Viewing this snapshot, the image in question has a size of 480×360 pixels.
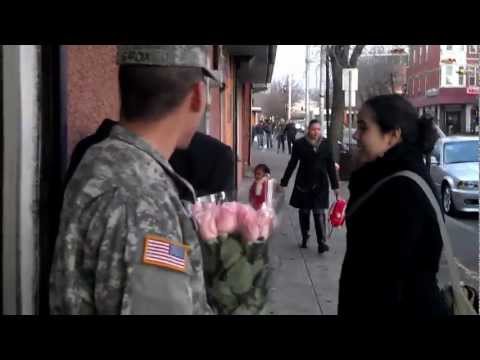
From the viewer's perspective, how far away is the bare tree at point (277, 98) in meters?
93.4

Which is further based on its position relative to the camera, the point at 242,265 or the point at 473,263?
the point at 473,263

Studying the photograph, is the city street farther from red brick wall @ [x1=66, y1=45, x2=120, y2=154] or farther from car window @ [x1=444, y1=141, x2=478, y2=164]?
car window @ [x1=444, y1=141, x2=478, y2=164]

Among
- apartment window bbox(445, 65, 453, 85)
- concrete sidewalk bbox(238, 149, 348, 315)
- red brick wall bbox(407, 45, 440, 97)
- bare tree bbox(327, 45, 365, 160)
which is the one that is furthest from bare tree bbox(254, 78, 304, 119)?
concrete sidewalk bbox(238, 149, 348, 315)

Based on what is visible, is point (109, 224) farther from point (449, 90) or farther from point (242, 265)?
point (449, 90)

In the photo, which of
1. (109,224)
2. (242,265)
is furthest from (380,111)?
(109,224)

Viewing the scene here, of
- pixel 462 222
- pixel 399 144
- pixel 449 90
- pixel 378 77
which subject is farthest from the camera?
pixel 378 77

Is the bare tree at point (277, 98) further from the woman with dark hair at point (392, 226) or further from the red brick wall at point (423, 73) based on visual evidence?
the woman with dark hair at point (392, 226)

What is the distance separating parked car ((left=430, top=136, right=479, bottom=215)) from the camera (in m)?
12.5

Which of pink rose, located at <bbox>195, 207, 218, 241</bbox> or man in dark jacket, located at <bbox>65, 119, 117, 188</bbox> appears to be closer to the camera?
pink rose, located at <bbox>195, 207, 218, 241</bbox>

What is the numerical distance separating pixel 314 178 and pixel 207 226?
7235 mm

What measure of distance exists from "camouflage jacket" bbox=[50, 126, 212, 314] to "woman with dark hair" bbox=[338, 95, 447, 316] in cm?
118
